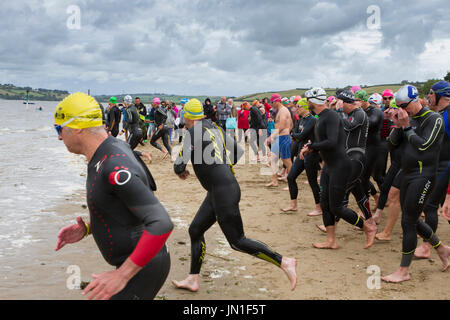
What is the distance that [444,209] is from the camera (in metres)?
4.86

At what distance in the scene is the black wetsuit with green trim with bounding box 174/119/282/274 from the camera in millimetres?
4223

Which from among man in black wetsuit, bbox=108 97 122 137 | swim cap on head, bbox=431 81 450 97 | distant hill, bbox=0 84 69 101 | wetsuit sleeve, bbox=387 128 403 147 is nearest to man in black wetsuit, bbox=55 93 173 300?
wetsuit sleeve, bbox=387 128 403 147

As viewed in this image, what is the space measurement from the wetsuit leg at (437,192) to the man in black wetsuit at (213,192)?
240cm

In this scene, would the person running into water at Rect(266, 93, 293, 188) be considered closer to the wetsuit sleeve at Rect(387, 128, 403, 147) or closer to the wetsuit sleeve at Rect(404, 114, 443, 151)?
the wetsuit sleeve at Rect(387, 128, 403, 147)

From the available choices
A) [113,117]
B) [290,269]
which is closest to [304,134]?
[290,269]

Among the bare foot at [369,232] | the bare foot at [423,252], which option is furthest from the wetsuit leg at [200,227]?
the bare foot at [423,252]

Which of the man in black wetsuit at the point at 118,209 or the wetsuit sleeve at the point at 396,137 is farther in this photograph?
the wetsuit sleeve at the point at 396,137

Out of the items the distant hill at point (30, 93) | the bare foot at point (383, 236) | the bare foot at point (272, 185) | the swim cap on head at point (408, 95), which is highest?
the distant hill at point (30, 93)

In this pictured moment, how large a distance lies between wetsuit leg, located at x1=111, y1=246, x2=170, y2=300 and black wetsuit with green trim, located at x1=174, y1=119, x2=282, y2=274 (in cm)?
176

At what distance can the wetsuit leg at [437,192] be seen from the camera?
505 cm

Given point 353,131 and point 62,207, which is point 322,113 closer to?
point 353,131

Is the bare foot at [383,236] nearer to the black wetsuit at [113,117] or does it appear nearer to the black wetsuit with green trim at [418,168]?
the black wetsuit with green trim at [418,168]
